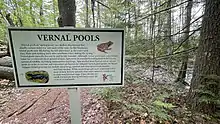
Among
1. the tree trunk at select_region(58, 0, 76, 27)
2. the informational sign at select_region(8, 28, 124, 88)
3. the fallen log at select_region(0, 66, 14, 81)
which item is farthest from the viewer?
the fallen log at select_region(0, 66, 14, 81)

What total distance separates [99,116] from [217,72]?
2.46 m

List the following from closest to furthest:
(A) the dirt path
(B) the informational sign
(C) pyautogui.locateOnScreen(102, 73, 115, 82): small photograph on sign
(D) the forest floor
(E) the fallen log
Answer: (B) the informational sign
(C) pyautogui.locateOnScreen(102, 73, 115, 82): small photograph on sign
(D) the forest floor
(A) the dirt path
(E) the fallen log

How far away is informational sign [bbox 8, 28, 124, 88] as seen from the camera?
1.77m

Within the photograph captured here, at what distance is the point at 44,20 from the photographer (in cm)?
1173

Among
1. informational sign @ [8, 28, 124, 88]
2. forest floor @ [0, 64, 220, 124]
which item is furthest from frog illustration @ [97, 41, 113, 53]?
forest floor @ [0, 64, 220, 124]

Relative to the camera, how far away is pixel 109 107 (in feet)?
10.1

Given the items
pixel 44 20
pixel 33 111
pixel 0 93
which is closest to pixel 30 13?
pixel 44 20

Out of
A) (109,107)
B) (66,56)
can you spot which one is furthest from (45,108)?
(66,56)

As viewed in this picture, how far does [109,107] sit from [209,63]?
2198 mm

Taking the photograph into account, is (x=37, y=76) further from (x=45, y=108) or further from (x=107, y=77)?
(x=45, y=108)

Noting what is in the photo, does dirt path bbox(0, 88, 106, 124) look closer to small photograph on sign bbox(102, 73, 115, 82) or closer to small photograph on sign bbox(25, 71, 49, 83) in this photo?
small photograph on sign bbox(102, 73, 115, 82)

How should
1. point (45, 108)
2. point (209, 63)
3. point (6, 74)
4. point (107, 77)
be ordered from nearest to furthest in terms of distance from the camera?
point (107, 77)
point (209, 63)
point (45, 108)
point (6, 74)

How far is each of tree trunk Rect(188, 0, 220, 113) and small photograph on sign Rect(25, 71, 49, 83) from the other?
2669 mm

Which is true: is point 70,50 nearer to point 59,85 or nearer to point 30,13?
point 59,85
